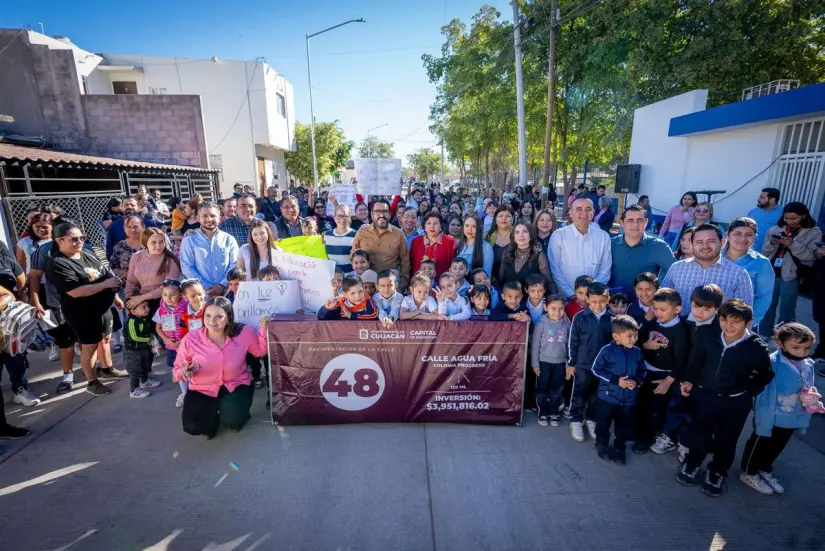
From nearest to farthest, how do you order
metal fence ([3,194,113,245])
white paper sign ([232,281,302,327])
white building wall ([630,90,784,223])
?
1. white paper sign ([232,281,302,327])
2. metal fence ([3,194,113,245])
3. white building wall ([630,90,784,223])

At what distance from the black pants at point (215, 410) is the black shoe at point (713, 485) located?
3.78m

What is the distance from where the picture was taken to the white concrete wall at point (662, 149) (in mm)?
12055

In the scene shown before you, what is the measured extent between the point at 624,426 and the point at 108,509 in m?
3.94

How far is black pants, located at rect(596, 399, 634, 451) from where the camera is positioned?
3320 mm

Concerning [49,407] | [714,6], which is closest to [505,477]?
[49,407]

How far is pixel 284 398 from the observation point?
148 inches

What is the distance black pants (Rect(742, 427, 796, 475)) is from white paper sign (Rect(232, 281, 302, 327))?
160 inches

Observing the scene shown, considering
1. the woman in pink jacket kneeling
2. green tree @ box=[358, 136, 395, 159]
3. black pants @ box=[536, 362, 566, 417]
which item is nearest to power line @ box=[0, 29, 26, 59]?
the woman in pink jacket kneeling

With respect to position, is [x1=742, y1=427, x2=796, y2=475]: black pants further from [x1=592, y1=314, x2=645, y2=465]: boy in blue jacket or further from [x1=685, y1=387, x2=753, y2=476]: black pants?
[x1=592, y1=314, x2=645, y2=465]: boy in blue jacket

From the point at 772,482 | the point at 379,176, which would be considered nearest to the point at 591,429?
the point at 772,482

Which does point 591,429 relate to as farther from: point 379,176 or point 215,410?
point 379,176

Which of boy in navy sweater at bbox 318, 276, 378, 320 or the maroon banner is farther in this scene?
boy in navy sweater at bbox 318, 276, 378, 320

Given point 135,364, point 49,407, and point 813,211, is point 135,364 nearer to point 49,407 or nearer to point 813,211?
A: point 49,407

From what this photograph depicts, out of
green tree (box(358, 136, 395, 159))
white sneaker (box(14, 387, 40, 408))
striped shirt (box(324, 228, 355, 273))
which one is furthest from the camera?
green tree (box(358, 136, 395, 159))
